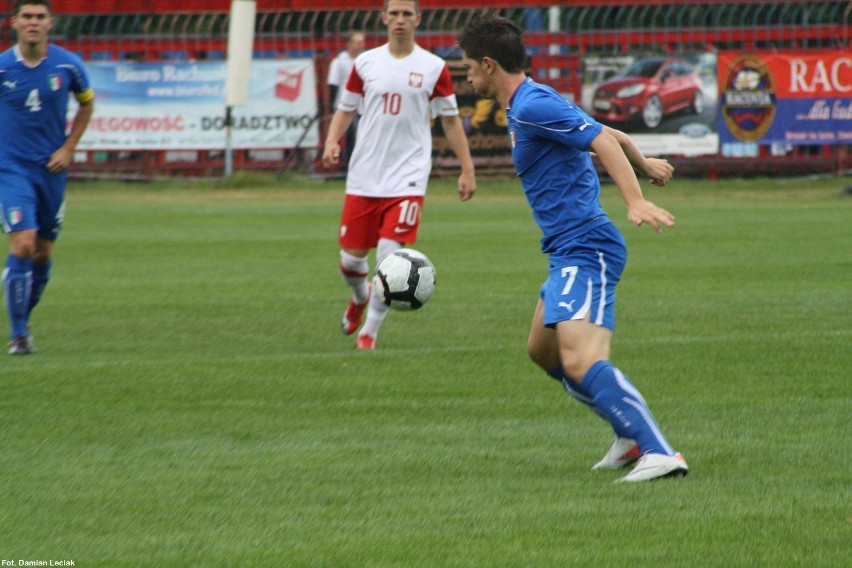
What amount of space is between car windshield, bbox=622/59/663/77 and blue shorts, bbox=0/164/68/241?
14.2 metres

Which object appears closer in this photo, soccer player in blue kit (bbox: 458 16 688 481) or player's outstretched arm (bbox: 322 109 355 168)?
soccer player in blue kit (bbox: 458 16 688 481)

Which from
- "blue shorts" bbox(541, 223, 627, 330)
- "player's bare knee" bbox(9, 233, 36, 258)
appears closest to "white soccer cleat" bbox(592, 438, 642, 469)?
"blue shorts" bbox(541, 223, 627, 330)

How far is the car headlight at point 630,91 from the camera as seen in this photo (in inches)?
863

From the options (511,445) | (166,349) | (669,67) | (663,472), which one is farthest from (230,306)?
(669,67)

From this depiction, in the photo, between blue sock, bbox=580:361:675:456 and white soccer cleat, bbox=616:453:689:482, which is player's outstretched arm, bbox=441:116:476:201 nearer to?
blue sock, bbox=580:361:675:456

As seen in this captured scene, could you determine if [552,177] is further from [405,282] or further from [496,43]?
[405,282]

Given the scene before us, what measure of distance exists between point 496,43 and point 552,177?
550 millimetres

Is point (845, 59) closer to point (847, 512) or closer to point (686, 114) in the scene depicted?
point (686, 114)

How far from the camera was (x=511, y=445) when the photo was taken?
590 cm

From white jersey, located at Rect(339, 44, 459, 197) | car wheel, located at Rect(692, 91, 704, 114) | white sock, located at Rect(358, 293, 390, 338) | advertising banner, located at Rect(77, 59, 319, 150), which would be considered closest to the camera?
white sock, located at Rect(358, 293, 390, 338)

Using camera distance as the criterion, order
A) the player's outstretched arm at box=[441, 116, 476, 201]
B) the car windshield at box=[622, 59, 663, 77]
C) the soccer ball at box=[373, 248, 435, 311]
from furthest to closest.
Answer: the car windshield at box=[622, 59, 663, 77] < the player's outstretched arm at box=[441, 116, 476, 201] < the soccer ball at box=[373, 248, 435, 311]

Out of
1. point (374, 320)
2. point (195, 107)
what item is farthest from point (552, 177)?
point (195, 107)

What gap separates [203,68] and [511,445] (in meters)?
18.1

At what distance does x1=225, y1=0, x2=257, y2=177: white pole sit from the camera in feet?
71.9
